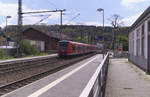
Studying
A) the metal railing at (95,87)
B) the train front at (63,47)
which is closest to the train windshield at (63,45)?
the train front at (63,47)

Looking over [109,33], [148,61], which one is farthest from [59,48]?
[109,33]

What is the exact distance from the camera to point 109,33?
9562 centimetres

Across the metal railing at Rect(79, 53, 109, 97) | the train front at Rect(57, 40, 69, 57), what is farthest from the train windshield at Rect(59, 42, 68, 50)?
the metal railing at Rect(79, 53, 109, 97)

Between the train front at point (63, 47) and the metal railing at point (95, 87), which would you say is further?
the train front at point (63, 47)

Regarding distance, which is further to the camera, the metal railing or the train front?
the train front

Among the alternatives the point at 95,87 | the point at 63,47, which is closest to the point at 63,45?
the point at 63,47

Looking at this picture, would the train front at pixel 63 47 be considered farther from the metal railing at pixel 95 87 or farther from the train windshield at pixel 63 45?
the metal railing at pixel 95 87

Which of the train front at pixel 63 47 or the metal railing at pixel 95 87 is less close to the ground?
the train front at pixel 63 47

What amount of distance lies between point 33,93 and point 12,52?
36.2 m

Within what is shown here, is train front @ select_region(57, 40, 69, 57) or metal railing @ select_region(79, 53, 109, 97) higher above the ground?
train front @ select_region(57, 40, 69, 57)

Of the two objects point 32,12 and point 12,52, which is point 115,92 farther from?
point 12,52

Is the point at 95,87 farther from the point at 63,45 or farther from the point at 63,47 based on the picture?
the point at 63,45

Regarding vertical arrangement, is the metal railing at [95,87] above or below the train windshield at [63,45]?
below

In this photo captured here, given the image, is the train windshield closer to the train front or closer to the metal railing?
the train front
